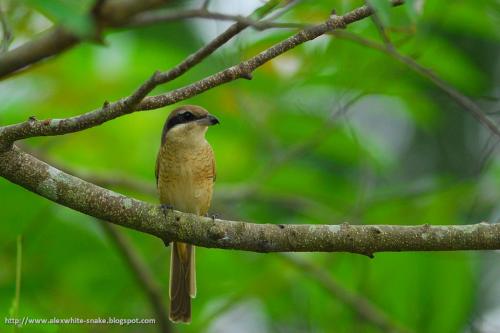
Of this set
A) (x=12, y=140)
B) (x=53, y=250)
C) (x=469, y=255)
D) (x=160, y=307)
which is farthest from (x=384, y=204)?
(x=12, y=140)

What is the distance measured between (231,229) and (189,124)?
1.92 metres

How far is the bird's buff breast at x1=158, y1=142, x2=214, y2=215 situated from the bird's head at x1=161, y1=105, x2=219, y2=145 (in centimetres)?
7

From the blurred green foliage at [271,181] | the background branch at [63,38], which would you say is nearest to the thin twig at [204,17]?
the background branch at [63,38]

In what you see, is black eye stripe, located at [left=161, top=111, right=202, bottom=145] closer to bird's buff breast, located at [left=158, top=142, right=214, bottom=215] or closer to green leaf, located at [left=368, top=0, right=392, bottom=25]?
bird's buff breast, located at [left=158, top=142, right=214, bottom=215]

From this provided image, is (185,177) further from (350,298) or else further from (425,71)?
(425,71)

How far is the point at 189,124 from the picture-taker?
222 inches

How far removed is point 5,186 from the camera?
532cm

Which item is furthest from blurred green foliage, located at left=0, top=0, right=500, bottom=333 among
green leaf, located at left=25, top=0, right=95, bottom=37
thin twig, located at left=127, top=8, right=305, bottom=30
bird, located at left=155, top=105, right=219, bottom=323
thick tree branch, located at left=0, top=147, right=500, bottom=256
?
green leaf, located at left=25, top=0, right=95, bottom=37

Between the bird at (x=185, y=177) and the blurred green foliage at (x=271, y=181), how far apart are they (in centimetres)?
23

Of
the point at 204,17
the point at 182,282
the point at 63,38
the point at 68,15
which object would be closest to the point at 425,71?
the point at 204,17

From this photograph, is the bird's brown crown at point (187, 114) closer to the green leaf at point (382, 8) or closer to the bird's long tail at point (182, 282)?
the bird's long tail at point (182, 282)

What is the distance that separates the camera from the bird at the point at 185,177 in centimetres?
557

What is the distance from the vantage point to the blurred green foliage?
526 cm

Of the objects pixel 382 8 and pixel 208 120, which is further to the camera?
pixel 208 120
